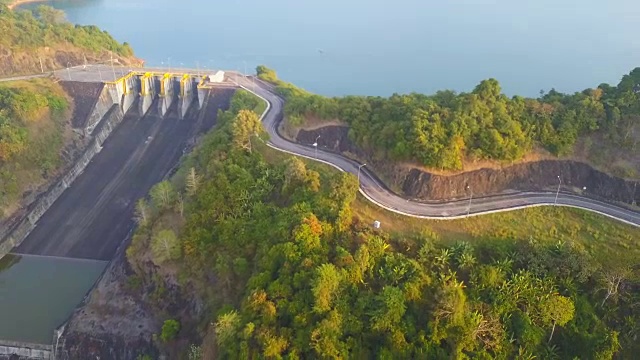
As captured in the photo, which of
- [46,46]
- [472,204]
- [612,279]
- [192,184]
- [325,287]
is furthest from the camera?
[46,46]

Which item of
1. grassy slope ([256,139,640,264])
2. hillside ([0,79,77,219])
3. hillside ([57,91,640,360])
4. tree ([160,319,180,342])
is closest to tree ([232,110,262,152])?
hillside ([57,91,640,360])

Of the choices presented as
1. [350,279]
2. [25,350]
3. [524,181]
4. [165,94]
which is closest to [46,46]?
[165,94]

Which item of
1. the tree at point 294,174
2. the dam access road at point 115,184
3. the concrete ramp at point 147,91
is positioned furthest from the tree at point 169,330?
the concrete ramp at point 147,91

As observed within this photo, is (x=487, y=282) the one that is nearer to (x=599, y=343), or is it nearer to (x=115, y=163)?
(x=599, y=343)

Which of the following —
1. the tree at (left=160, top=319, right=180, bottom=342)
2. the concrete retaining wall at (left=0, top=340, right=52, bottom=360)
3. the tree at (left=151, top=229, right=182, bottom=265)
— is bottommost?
the concrete retaining wall at (left=0, top=340, right=52, bottom=360)

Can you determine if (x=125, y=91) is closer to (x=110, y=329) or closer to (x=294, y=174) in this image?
(x=294, y=174)

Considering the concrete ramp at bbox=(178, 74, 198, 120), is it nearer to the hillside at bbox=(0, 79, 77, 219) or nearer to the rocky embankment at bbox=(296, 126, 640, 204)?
the hillside at bbox=(0, 79, 77, 219)

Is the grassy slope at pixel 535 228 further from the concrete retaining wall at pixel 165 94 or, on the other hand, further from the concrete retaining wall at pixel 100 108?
the concrete retaining wall at pixel 100 108

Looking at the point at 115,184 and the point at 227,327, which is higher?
the point at 227,327
